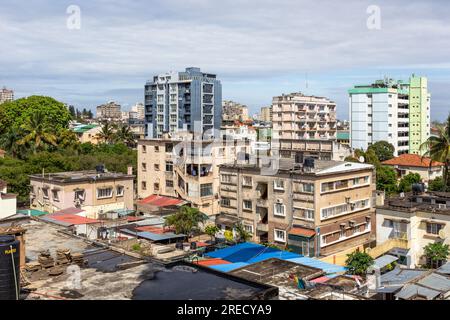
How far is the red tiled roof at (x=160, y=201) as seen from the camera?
5491 cm

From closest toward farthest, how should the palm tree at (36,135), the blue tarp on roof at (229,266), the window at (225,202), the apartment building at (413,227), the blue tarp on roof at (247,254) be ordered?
the blue tarp on roof at (229,266) < the blue tarp on roof at (247,254) < the apartment building at (413,227) < the window at (225,202) < the palm tree at (36,135)

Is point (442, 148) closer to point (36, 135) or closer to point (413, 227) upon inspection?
point (413, 227)

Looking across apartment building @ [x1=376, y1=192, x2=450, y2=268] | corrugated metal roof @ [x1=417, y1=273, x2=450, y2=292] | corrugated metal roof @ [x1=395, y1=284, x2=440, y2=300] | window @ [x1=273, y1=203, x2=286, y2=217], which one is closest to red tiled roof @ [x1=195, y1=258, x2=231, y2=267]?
corrugated metal roof @ [x1=395, y1=284, x2=440, y2=300]

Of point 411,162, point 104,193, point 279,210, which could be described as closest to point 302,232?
point 279,210

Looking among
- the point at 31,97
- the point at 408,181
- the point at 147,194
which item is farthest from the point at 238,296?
the point at 31,97

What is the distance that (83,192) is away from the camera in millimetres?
47438

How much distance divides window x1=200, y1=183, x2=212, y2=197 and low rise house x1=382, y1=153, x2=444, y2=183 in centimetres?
3582

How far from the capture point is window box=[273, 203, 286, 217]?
41031mm

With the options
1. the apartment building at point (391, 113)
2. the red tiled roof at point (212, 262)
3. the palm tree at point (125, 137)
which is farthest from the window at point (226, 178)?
the apartment building at point (391, 113)

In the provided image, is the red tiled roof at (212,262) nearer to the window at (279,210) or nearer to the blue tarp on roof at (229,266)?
the blue tarp on roof at (229,266)

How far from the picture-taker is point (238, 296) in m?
11.8

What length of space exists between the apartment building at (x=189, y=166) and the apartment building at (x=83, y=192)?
7743mm

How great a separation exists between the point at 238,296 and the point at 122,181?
40.3 m

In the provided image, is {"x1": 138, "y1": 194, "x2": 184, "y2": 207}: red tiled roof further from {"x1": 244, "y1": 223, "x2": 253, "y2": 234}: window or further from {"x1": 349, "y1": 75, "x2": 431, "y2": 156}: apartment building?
{"x1": 349, "y1": 75, "x2": 431, "y2": 156}: apartment building
